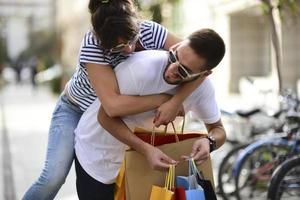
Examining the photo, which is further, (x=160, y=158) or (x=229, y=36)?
(x=229, y=36)

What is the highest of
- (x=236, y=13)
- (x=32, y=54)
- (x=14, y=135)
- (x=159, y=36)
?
(x=159, y=36)

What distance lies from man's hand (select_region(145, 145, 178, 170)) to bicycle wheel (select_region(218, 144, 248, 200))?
3.76 m

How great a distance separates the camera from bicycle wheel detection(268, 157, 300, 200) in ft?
15.5

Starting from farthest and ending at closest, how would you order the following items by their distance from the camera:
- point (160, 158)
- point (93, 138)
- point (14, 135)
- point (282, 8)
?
point (14, 135)
point (282, 8)
point (93, 138)
point (160, 158)

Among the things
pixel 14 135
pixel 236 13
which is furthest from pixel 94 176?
pixel 236 13

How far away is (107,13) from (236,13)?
1890 cm

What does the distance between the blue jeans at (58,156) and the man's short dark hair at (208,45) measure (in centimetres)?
86

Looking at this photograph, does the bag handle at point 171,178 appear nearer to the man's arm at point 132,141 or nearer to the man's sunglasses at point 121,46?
the man's arm at point 132,141

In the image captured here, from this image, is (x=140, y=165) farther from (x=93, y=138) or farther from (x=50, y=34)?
(x=50, y=34)

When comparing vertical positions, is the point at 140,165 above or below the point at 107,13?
below

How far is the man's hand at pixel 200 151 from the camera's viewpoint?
2.52m

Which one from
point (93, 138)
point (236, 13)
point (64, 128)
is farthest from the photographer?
point (236, 13)

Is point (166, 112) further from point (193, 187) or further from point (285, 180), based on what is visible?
point (285, 180)

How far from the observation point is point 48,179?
2934 millimetres
